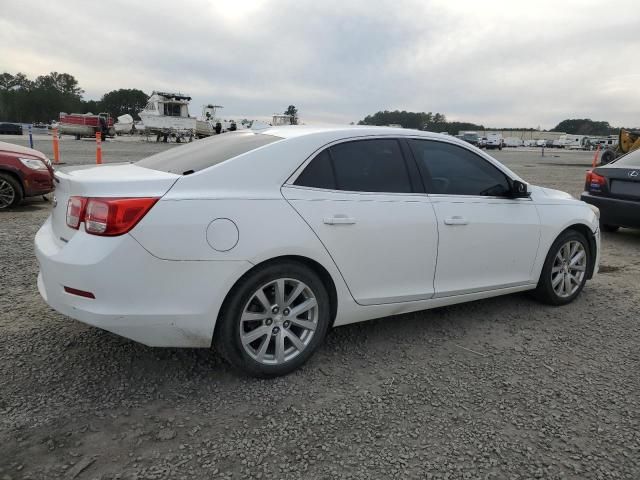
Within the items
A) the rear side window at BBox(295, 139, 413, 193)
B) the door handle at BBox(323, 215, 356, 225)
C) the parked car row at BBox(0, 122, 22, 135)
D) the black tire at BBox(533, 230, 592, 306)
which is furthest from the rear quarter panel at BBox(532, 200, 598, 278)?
the parked car row at BBox(0, 122, 22, 135)

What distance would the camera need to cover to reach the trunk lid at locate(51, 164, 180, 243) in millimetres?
2617

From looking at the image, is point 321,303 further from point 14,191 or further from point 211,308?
point 14,191

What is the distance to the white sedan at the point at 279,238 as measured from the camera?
2.57m

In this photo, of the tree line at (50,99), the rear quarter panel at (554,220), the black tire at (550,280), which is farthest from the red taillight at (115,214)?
the tree line at (50,99)

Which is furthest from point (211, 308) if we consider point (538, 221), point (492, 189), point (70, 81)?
point (70, 81)

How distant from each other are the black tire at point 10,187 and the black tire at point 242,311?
6529 millimetres

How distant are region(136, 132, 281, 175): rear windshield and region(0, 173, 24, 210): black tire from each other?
5301mm

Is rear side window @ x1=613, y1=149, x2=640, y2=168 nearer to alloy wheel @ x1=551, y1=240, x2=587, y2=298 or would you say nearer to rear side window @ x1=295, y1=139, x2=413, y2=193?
alloy wheel @ x1=551, y1=240, x2=587, y2=298

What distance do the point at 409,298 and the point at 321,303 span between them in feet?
2.39

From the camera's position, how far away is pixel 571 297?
4.53 meters

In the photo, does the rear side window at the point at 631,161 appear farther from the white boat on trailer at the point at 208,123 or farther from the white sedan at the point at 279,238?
the white boat on trailer at the point at 208,123

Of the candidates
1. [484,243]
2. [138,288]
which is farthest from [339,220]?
[484,243]

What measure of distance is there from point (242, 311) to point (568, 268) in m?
3.17

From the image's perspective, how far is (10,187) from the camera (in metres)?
7.69
